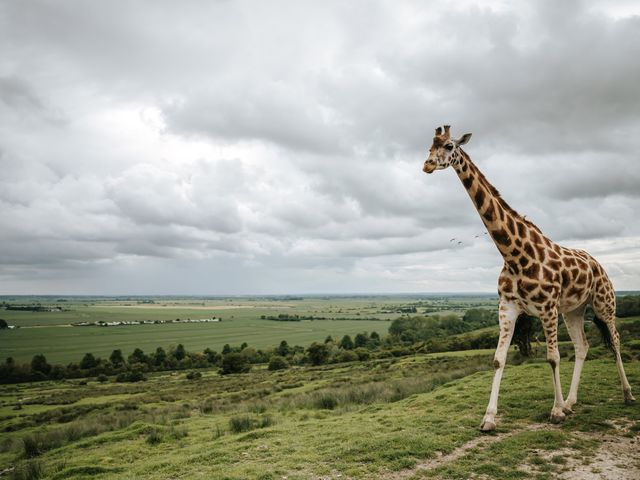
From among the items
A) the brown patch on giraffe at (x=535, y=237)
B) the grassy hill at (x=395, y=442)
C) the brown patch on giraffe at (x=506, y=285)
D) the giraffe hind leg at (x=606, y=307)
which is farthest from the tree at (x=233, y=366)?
the brown patch on giraffe at (x=535, y=237)

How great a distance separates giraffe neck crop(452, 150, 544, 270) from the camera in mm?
8784

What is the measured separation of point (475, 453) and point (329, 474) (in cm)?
274

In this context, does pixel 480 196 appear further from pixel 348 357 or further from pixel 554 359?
pixel 348 357

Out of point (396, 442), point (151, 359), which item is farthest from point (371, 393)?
point (151, 359)

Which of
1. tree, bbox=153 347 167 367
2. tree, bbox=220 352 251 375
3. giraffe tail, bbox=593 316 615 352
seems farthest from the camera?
tree, bbox=153 347 167 367

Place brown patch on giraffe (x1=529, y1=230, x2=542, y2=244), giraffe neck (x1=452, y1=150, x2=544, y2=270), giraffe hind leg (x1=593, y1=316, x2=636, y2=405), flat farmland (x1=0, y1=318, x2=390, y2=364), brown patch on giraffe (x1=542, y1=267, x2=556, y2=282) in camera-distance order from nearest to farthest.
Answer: brown patch on giraffe (x1=542, y1=267, x2=556, y2=282) → giraffe neck (x1=452, y1=150, x2=544, y2=270) → brown patch on giraffe (x1=529, y1=230, x2=542, y2=244) → giraffe hind leg (x1=593, y1=316, x2=636, y2=405) → flat farmland (x1=0, y1=318, x2=390, y2=364)

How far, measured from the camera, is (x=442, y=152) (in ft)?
27.0

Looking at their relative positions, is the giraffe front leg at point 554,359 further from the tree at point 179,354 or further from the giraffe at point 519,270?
the tree at point 179,354

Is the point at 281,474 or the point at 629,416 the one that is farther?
the point at 629,416

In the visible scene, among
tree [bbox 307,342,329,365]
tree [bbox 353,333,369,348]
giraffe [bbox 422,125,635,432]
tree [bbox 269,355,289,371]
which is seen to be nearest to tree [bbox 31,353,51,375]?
tree [bbox 269,355,289,371]

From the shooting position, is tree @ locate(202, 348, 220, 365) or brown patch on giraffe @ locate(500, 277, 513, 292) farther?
tree @ locate(202, 348, 220, 365)

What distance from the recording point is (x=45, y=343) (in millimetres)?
97750

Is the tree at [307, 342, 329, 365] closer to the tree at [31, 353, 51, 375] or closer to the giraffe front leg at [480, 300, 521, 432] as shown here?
the tree at [31, 353, 51, 375]

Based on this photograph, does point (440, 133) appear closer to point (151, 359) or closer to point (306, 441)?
point (306, 441)
